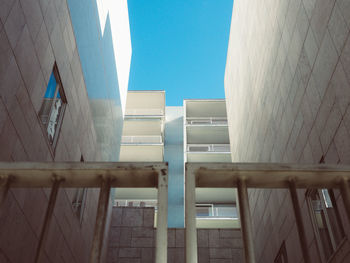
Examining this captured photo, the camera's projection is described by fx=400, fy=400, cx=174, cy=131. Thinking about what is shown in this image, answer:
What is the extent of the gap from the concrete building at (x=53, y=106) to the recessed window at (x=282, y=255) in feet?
20.0

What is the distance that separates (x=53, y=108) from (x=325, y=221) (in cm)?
692

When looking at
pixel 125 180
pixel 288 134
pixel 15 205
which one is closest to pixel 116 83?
pixel 288 134

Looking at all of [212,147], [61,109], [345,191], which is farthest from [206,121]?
[345,191]

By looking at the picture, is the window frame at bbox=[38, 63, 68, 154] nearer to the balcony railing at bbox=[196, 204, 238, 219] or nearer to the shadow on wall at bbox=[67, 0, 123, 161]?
the shadow on wall at bbox=[67, 0, 123, 161]

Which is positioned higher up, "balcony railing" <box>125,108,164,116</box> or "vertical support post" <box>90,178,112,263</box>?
"balcony railing" <box>125,108,164,116</box>

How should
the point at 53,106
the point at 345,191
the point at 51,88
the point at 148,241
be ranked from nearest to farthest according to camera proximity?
1. the point at 345,191
2. the point at 51,88
3. the point at 53,106
4. the point at 148,241

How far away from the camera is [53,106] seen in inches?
394

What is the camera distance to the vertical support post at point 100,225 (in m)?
3.06

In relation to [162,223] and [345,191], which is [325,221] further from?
[162,223]

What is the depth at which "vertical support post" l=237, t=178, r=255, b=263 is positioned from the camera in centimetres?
312

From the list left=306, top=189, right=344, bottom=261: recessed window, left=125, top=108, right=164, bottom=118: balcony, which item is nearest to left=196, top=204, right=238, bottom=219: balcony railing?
left=125, top=108, right=164, bottom=118: balcony

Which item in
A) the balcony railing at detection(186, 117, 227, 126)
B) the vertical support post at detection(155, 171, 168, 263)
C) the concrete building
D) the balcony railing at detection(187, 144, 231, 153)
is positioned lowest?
the vertical support post at detection(155, 171, 168, 263)

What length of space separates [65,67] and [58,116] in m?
1.32

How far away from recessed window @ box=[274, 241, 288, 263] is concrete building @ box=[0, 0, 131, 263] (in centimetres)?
611
